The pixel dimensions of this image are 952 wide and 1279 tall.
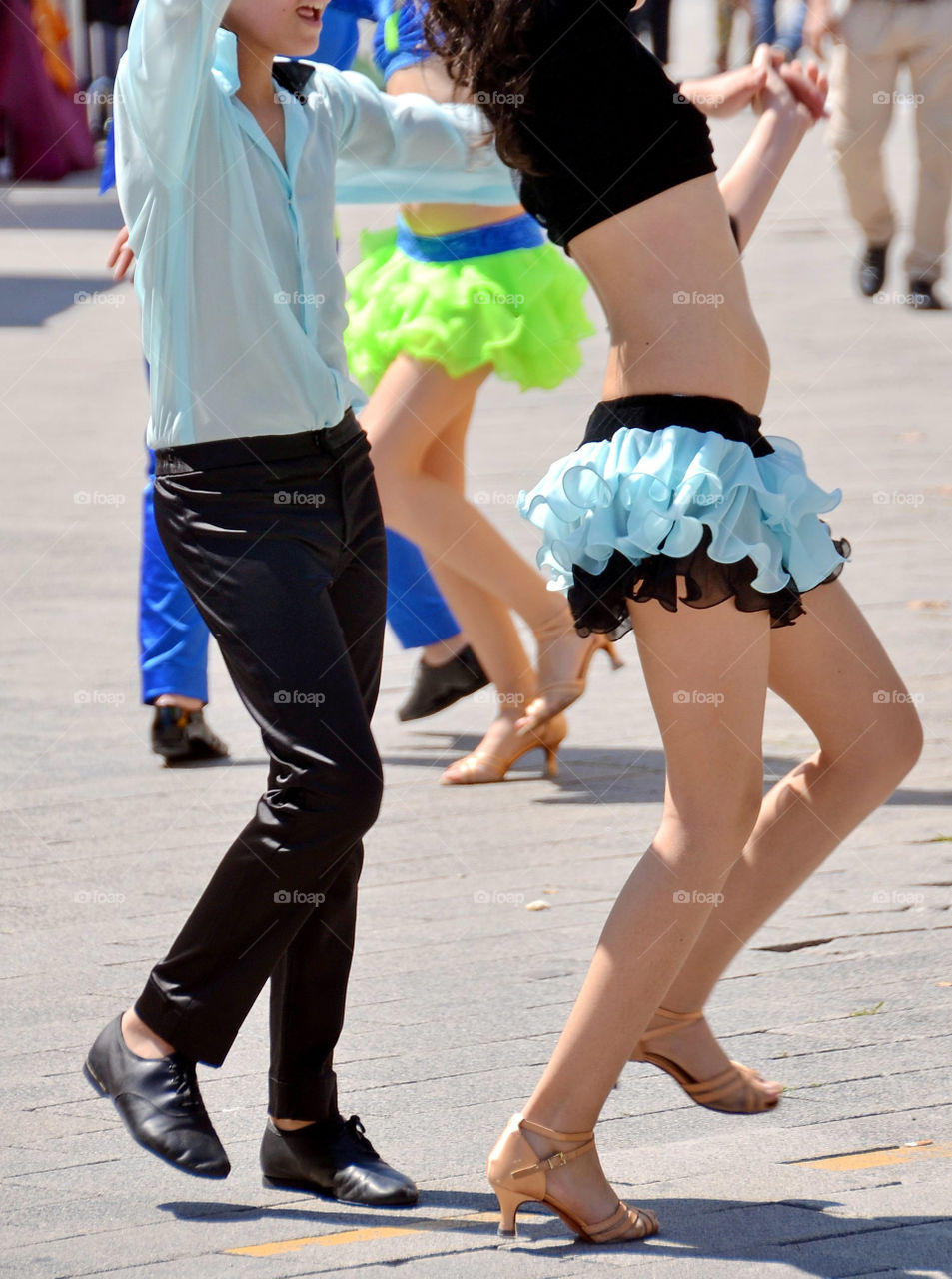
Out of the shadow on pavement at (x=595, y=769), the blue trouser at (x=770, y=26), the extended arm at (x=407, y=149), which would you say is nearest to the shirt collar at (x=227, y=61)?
the extended arm at (x=407, y=149)

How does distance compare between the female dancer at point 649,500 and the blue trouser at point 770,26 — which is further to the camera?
the blue trouser at point 770,26

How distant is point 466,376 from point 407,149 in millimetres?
1448

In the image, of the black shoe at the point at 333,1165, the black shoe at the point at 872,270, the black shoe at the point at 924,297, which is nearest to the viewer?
the black shoe at the point at 333,1165

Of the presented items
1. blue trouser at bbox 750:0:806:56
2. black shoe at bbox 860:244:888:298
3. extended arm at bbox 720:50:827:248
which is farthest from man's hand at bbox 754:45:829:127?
blue trouser at bbox 750:0:806:56

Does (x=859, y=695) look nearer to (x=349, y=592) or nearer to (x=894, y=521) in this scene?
(x=349, y=592)

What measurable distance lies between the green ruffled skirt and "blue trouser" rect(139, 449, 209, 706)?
0.67 metres

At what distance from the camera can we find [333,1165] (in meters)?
2.52

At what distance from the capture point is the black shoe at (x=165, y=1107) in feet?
7.91

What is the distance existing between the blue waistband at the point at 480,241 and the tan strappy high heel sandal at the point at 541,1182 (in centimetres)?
247

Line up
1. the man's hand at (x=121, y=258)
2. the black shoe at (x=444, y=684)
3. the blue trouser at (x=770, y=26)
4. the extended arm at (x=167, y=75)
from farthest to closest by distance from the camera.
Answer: the blue trouser at (x=770, y=26), the black shoe at (x=444, y=684), the man's hand at (x=121, y=258), the extended arm at (x=167, y=75)

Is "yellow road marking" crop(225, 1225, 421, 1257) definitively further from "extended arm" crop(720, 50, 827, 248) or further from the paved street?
"extended arm" crop(720, 50, 827, 248)

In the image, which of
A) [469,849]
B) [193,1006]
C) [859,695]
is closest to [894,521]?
[469,849]

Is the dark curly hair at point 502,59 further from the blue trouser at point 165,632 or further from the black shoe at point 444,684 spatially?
the black shoe at point 444,684

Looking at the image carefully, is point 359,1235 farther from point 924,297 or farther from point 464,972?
point 924,297
